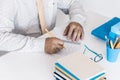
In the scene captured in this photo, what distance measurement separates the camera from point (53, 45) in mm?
1033

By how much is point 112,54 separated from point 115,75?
0.09 meters

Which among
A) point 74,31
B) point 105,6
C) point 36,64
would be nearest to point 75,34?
point 74,31

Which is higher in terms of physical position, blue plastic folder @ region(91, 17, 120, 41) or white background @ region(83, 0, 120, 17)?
blue plastic folder @ region(91, 17, 120, 41)

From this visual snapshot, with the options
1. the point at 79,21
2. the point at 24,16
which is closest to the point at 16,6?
the point at 24,16

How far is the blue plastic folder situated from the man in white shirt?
7cm

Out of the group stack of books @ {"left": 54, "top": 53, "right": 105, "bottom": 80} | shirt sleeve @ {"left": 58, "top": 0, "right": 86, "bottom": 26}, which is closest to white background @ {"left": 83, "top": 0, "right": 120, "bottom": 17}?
shirt sleeve @ {"left": 58, "top": 0, "right": 86, "bottom": 26}

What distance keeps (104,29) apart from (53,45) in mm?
281

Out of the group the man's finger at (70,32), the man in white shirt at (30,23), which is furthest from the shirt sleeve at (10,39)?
the man's finger at (70,32)

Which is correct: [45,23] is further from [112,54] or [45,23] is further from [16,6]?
[112,54]

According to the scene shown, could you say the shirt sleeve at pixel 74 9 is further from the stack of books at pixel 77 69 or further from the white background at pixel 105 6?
the stack of books at pixel 77 69

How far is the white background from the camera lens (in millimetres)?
1419

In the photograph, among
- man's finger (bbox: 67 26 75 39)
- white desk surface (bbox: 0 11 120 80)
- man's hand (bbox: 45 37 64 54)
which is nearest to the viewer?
white desk surface (bbox: 0 11 120 80)

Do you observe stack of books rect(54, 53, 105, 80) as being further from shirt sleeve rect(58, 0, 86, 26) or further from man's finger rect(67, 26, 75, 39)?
shirt sleeve rect(58, 0, 86, 26)

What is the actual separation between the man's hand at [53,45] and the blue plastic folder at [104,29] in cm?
19
